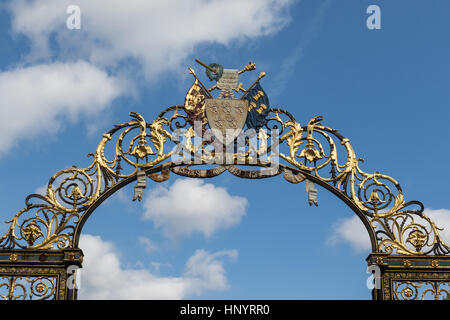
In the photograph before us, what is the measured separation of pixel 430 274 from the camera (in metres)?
11.6

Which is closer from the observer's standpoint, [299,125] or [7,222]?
[7,222]

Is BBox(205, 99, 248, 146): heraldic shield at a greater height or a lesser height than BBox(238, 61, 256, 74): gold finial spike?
lesser

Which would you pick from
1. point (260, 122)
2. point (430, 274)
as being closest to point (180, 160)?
point (260, 122)

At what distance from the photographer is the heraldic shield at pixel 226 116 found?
12148 millimetres

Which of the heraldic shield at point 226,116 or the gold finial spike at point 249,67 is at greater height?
the gold finial spike at point 249,67

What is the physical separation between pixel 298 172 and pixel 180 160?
2.11m

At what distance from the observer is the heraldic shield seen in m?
12.1

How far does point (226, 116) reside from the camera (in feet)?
40.1
